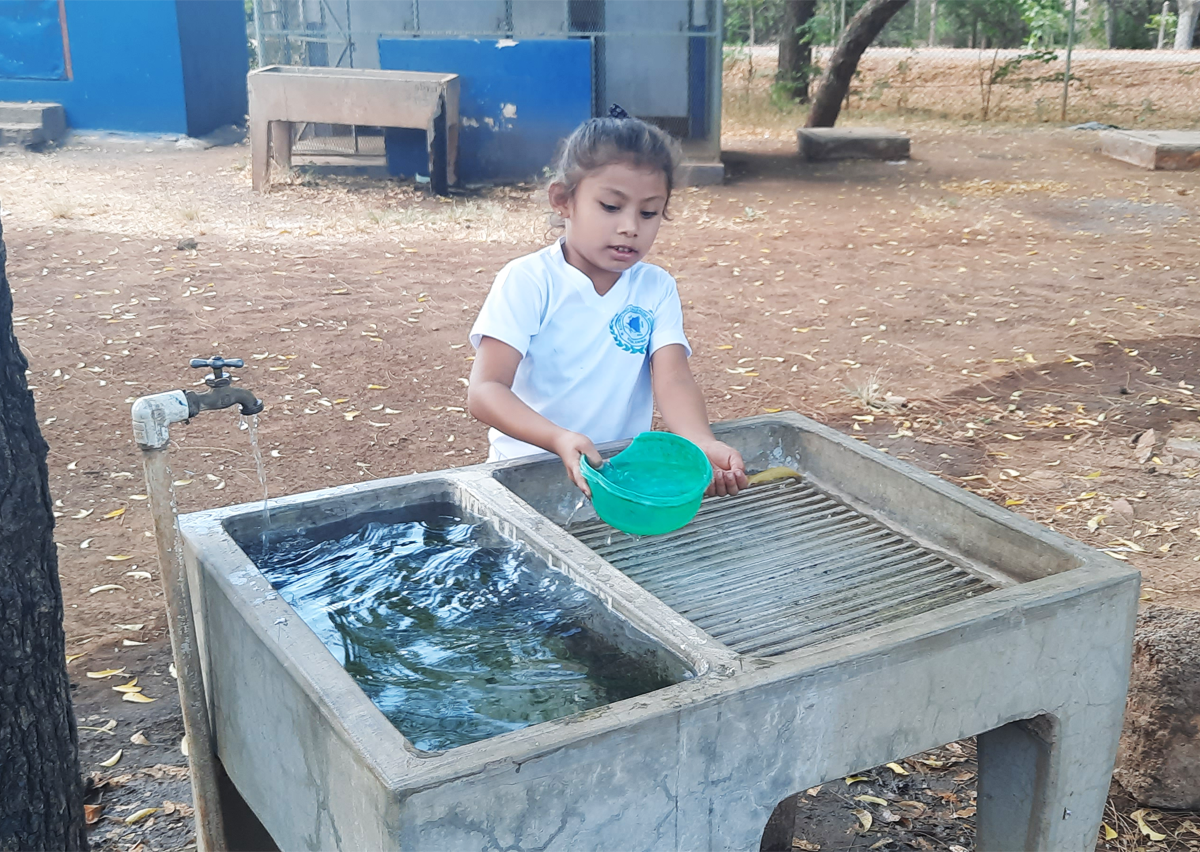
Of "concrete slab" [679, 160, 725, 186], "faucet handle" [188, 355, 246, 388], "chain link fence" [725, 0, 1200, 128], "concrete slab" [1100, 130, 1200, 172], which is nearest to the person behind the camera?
"faucet handle" [188, 355, 246, 388]

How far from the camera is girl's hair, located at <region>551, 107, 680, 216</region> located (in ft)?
6.84

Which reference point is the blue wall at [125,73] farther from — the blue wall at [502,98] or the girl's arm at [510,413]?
the girl's arm at [510,413]

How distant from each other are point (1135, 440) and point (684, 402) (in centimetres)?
290

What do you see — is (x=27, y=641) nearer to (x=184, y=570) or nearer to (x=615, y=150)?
(x=184, y=570)

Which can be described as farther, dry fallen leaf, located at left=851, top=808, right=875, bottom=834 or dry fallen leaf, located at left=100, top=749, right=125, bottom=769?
dry fallen leaf, located at left=100, top=749, right=125, bottom=769

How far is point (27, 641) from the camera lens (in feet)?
5.74

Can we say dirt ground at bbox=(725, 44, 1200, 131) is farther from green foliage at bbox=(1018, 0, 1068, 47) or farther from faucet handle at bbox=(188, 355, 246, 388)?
faucet handle at bbox=(188, 355, 246, 388)

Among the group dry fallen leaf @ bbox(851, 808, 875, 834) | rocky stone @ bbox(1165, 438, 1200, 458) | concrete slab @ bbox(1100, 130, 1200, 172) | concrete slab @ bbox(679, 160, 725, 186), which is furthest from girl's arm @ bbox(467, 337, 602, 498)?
concrete slab @ bbox(1100, 130, 1200, 172)

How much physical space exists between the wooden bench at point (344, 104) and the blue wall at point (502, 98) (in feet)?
2.93

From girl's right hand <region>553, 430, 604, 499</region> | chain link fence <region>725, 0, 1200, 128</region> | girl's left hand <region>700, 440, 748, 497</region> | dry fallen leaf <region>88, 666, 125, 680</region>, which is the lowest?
dry fallen leaf <region>88, 666, 125, 680</region>

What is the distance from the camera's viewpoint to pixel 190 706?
1.75 metres

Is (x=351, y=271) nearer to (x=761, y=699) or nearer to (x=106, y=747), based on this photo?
(x=106, y=747)

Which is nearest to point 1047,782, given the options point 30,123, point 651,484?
point 651,484

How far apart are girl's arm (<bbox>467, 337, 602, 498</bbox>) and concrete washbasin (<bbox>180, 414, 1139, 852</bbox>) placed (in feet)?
0.29
